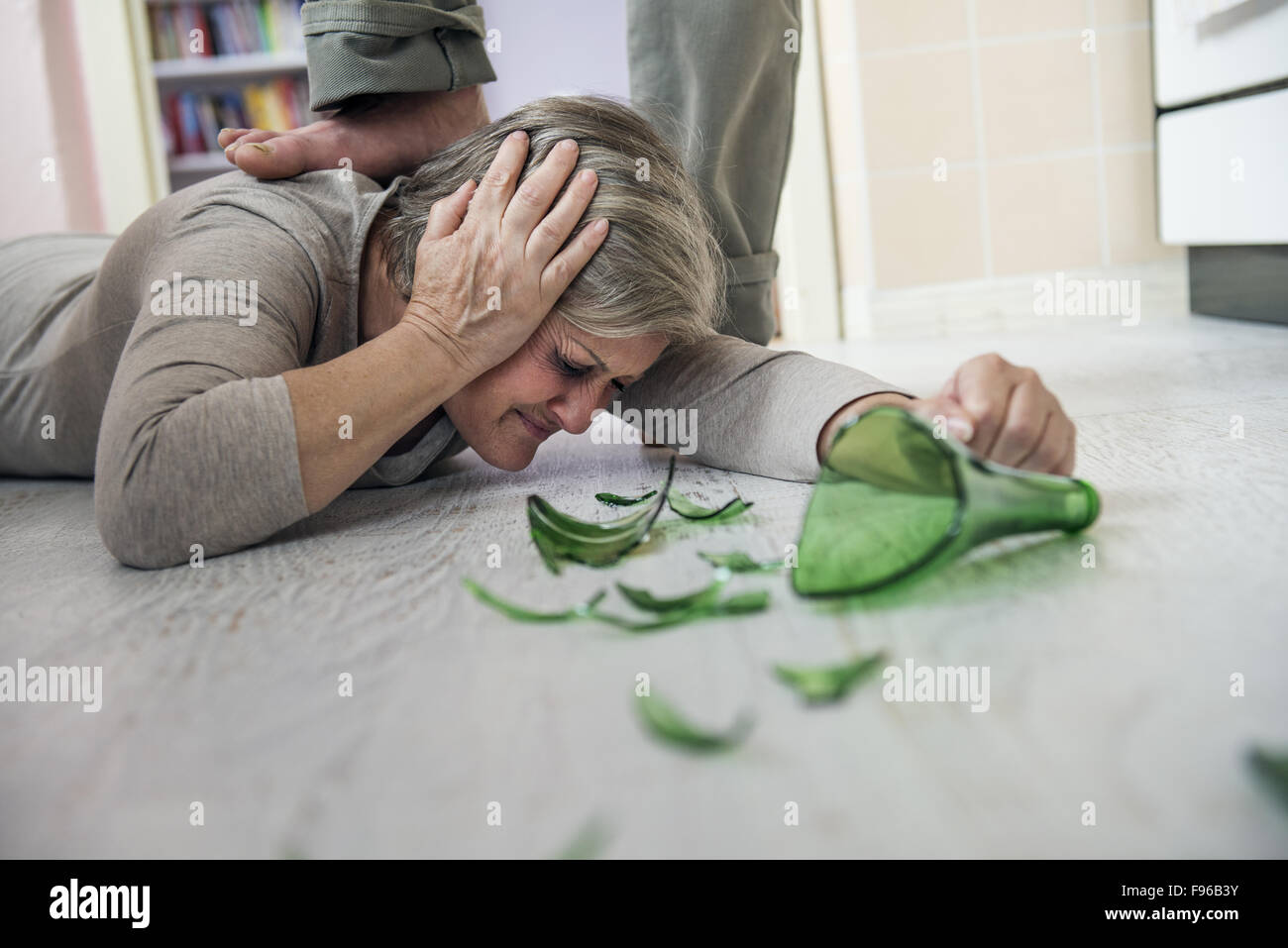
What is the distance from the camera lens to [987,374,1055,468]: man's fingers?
63 centimetres

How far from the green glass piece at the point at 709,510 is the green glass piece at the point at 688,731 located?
34 centimetres

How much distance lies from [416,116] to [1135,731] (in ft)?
3.24

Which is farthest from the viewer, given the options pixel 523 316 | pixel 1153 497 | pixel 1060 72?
pixel 1060 72

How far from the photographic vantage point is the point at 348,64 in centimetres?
105

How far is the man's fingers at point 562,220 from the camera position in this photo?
82 centimetres

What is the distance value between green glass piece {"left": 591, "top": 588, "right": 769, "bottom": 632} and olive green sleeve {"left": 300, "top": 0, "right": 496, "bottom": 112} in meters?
0.75

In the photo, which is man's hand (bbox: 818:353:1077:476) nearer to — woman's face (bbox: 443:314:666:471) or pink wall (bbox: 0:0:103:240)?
woman's face (bbox: 443:314:666:471)

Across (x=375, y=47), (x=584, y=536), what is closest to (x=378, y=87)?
(x=375, y=47)

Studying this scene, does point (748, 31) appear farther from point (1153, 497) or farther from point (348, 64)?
point (1153, 497)

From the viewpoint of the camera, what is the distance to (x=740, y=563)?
23.7 inches

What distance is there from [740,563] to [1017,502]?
156 mm

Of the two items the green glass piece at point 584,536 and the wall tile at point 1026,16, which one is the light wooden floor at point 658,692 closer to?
the green glass piece at point 584,536

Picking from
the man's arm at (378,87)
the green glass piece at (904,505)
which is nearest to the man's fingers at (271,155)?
the man's arm at (378,87)
